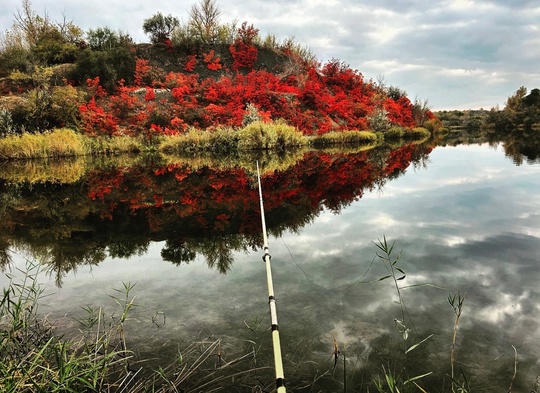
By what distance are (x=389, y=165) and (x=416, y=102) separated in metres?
25.0

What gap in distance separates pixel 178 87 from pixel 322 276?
24643 millimetres

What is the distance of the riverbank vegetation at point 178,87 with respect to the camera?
20.5 m

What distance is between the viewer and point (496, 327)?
237 cm

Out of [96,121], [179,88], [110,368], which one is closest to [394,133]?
[179,88]

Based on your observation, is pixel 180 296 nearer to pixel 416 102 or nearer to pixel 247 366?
pixel 247 366

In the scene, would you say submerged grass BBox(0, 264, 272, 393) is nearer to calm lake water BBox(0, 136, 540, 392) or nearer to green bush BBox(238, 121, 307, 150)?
calm lake water BBox(0, 136, 540, 392)

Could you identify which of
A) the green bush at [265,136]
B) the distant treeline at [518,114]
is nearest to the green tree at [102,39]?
the green bush at [265,136]

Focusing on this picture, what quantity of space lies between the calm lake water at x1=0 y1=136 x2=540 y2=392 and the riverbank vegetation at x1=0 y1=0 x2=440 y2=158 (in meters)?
13.2

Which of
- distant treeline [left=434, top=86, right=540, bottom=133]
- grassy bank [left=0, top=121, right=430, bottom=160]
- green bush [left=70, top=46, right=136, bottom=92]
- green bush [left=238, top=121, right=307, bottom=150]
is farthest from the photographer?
distant treeline [left=434, top=86, right=540, bottom=133]

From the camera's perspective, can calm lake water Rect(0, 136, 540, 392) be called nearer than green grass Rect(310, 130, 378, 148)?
Yes

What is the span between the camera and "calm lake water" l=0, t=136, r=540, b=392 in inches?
84.6

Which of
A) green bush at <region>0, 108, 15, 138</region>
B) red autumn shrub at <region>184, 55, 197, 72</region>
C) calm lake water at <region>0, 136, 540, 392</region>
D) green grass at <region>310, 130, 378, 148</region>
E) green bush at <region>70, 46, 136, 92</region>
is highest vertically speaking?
red autumn shrub at <region>184, 55, 197, 72</region>

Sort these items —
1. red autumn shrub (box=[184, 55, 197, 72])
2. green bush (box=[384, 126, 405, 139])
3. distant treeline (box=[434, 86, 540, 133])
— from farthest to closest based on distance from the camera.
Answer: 1. distant treeline (box=[434, 86, 540, 133])
2. red autumn shrub (box=[184, 55, 197, 72])
3. green bush (box=[384, 126, 405, 139])

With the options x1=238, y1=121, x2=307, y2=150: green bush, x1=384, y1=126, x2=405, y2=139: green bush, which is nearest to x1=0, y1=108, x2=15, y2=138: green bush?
x1=238, y1=121, x2=307, y2=150: green bush
